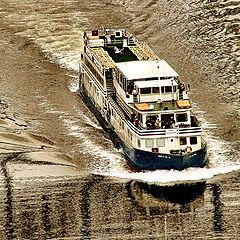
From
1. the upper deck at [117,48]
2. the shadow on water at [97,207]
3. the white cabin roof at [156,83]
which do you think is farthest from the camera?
the upper deck at [117,48]

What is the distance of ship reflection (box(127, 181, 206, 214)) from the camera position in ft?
206

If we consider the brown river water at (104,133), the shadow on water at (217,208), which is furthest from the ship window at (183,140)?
the shadow on water at (217,208)

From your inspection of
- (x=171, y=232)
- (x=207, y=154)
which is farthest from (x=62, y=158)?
(x=171, y=232)

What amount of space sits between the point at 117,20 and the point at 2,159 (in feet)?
133

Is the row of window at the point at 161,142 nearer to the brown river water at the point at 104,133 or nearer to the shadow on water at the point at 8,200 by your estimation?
the brown river water at the point at 104,133

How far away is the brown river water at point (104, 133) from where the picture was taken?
60781mm

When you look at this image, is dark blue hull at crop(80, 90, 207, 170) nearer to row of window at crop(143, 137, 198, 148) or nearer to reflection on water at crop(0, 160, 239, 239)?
row of window at crop(143, 137, 198, 148)

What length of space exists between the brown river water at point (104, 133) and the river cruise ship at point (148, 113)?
31.9 inches

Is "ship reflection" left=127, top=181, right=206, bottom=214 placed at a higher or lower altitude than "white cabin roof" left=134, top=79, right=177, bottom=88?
lower

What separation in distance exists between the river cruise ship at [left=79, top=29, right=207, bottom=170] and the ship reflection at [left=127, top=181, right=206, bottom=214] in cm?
195

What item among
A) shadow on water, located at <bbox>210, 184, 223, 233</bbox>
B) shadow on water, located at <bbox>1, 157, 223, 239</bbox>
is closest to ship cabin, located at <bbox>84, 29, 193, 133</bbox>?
shadow on water, located at <bbox>1, 157, 223, 239</bbox>

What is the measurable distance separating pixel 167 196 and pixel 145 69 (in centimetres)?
1164

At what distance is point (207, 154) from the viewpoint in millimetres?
70562

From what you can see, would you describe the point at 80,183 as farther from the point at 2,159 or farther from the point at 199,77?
the point at 199,77
